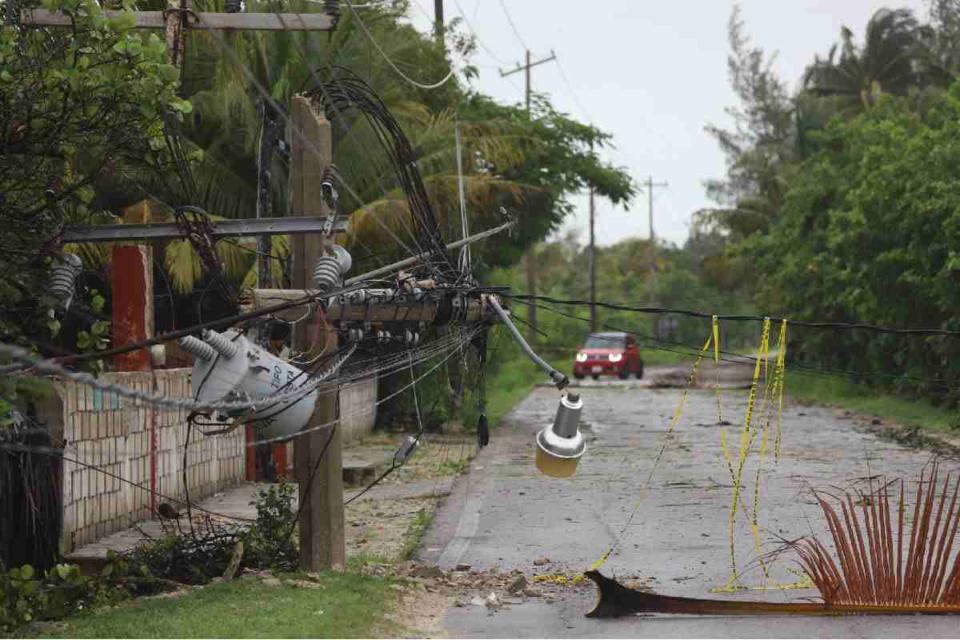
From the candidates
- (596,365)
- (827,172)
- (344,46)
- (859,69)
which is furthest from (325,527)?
(859,69)

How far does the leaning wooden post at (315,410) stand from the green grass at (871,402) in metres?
15.8

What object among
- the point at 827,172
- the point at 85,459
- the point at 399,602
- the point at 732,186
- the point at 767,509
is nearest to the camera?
the point at 399,602

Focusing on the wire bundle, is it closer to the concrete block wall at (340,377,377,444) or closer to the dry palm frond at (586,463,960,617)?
the dry palm frond at (586,463,960,617)

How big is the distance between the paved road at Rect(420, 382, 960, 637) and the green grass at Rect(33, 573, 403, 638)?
710 mm

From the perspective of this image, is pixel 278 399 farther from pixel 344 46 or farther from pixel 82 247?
pixel 344 46

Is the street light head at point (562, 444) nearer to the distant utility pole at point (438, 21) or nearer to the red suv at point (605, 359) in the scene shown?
the distant utility pole at point (438, 21)

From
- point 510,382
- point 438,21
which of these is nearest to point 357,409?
point 438,21

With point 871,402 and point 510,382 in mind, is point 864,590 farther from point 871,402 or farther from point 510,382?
point 510,382

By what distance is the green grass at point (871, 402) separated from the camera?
29578 mm

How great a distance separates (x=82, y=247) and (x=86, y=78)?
809cm

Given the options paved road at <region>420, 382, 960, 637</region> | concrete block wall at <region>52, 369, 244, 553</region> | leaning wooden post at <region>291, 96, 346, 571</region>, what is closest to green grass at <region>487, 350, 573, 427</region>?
paved road at <region>420, 382, 960, 637</region>

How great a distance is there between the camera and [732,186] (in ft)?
285

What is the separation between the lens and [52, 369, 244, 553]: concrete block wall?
1294cm

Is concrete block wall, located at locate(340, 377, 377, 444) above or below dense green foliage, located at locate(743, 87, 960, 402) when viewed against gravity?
below
